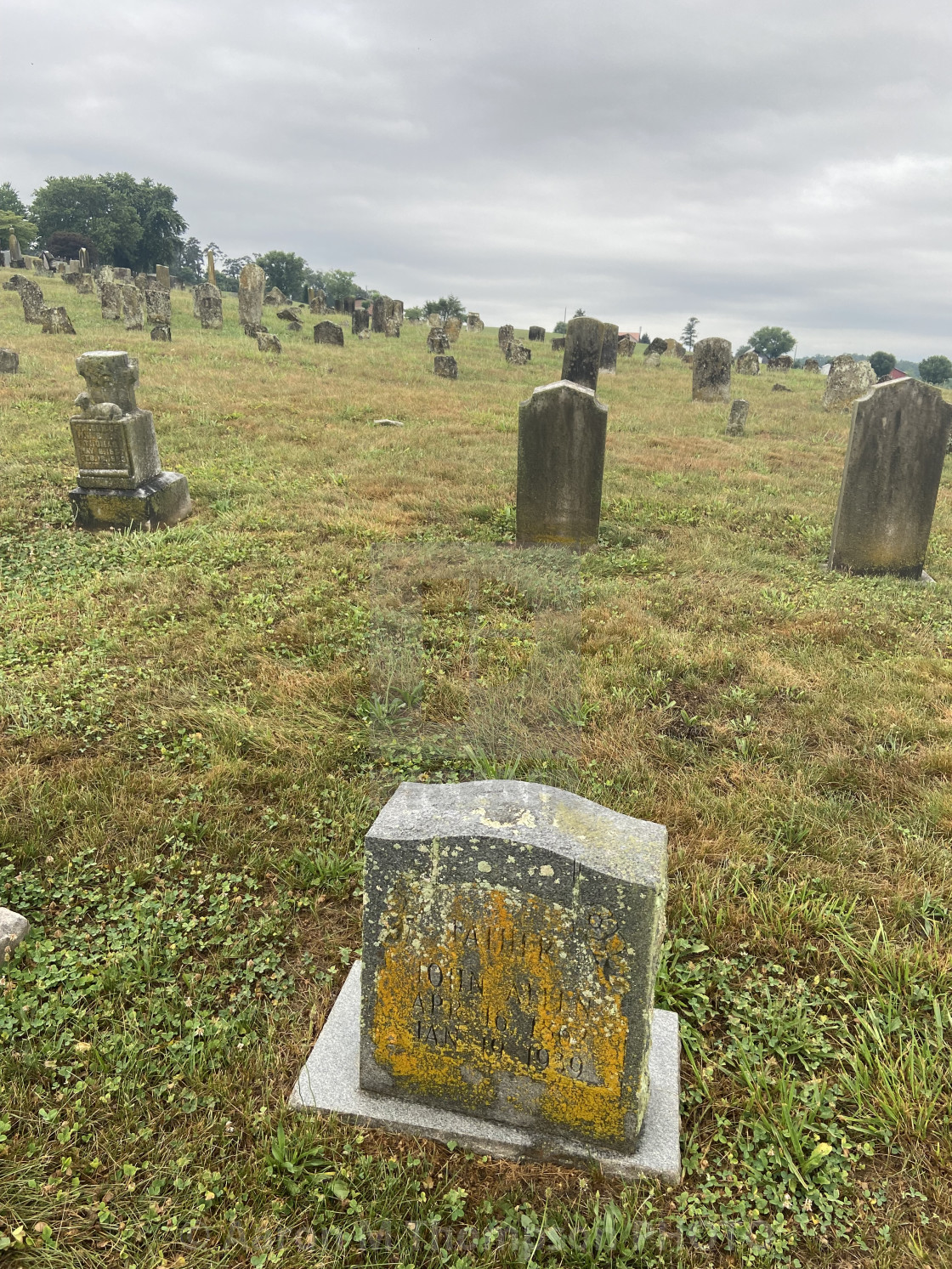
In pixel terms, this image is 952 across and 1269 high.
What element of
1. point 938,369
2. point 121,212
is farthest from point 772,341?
point 121,212

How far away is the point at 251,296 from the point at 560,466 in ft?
63.2

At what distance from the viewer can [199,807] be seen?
3.31m

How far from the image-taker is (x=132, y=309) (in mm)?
20000

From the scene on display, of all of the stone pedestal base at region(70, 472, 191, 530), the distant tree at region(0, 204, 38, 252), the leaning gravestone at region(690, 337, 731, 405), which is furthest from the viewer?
the distant tree at region(0, 204, 38, 252)

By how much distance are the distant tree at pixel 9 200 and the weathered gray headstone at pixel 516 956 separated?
80509mm

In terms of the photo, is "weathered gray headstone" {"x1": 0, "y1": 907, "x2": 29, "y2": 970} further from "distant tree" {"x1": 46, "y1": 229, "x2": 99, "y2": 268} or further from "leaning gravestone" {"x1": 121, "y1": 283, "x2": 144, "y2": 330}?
"distant tree" {"x1": 46, "y1": 229, "x2": 99, "y2": 268}

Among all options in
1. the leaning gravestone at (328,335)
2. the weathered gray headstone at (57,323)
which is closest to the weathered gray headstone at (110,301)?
the weathered gray headstone at (57,323)

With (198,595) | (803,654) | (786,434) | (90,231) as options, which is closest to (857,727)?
(803,654)

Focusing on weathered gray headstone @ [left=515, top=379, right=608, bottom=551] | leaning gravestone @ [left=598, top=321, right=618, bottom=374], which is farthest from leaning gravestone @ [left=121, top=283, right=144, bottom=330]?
weathered gray headstone @ [left=515, top=379, right=608, bottom=551]

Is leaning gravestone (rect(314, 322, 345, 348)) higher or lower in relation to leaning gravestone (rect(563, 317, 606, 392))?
higher

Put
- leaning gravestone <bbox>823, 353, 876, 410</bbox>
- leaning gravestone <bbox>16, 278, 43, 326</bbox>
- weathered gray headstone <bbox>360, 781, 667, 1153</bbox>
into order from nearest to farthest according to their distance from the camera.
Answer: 1. weathered gray headstone <bbox>360, 781, 667, 1153</bbox>
2. leaning gravestone <bbox>823, 353, 876, 410</bbox>
3. leaning gravestone <bbox>16, 278, 43, 326</bbox>

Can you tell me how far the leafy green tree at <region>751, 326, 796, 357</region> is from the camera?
65.8m

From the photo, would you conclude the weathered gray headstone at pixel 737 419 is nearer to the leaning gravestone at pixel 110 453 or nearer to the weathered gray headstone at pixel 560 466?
the weathered gray headstone at pixel 560 466

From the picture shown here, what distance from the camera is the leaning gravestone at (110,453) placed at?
6742 mm
